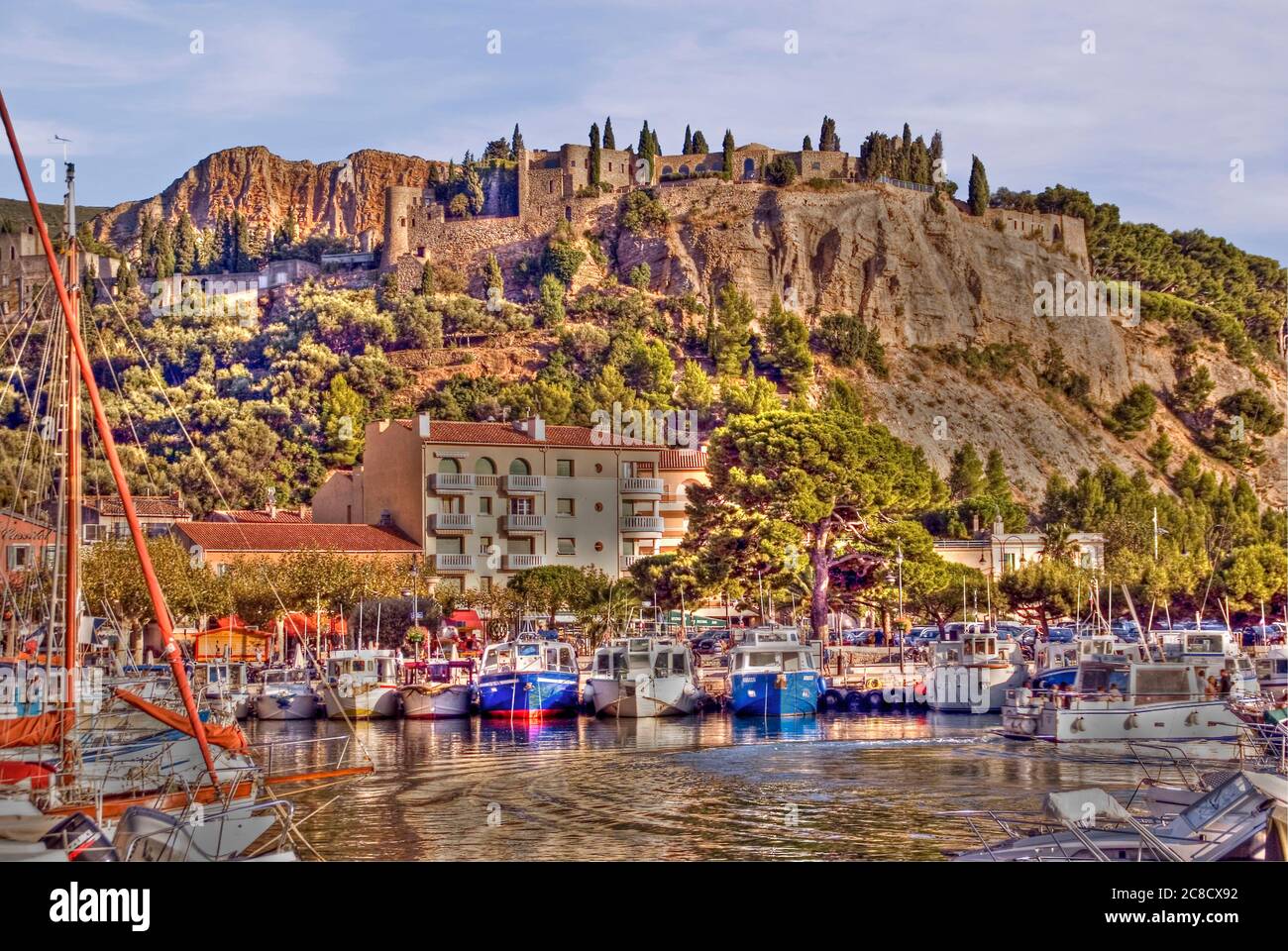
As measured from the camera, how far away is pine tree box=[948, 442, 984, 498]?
311 ft

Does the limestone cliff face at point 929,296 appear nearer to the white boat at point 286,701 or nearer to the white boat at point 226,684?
the white boat at point 226,684

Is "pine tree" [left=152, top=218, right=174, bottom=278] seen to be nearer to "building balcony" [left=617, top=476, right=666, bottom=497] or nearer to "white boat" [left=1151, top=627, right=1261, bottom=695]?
"building balcony" [left=617, top=476, right=666, bottom=497]

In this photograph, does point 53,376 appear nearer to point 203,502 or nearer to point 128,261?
point 203,502

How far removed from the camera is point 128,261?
123750 mm

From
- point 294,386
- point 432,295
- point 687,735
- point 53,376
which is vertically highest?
point 432,295

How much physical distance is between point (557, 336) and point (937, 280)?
103ft

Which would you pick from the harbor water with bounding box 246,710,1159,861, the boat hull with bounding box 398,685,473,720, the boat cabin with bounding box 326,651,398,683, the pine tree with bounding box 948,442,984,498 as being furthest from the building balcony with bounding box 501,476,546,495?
the pine tree with bounding box 948,442,984,498

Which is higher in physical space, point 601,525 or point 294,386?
point 294,386

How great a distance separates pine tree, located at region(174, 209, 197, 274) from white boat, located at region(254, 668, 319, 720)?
89245 mm

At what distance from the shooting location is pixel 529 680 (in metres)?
37.7

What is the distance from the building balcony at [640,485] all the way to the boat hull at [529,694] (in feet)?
94.1

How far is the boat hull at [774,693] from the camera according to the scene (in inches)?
1442
